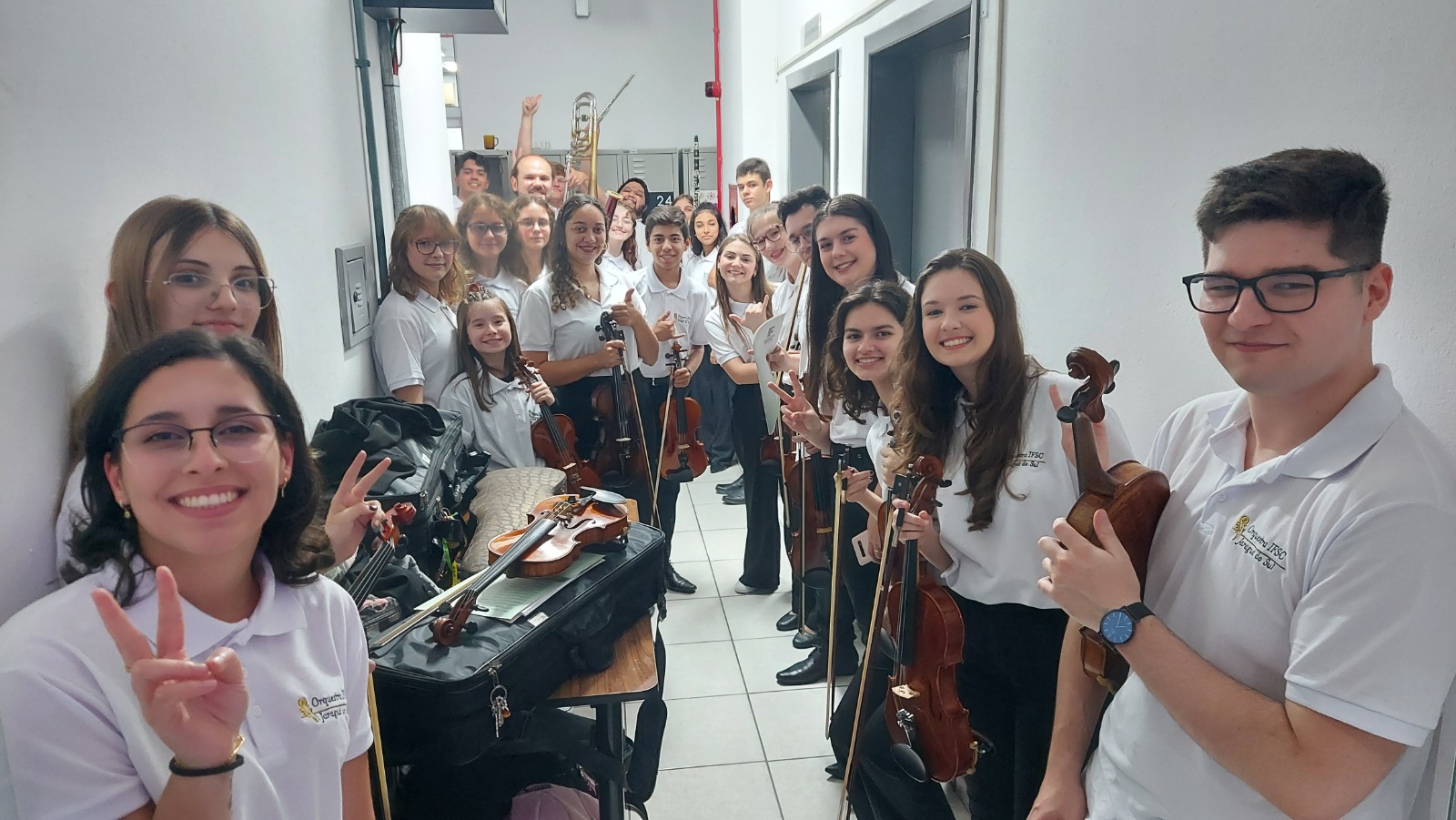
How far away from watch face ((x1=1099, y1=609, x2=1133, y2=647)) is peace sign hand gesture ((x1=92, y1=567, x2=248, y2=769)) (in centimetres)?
107

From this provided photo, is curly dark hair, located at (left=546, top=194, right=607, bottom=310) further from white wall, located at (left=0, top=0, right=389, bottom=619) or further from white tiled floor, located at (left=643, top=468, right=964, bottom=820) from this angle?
white tiled floor, located at (left=643, top=468, right=964, bottom=820)

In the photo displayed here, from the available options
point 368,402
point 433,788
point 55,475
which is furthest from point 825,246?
point 55,475

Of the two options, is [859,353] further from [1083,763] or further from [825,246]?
[1083,763]

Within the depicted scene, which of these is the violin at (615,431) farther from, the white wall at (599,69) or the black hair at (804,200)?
the white wall at (599,69)

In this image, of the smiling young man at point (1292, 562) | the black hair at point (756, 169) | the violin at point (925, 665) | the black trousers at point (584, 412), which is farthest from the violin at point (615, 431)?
the black hair at point (756, 169)

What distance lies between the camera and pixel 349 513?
65.0 inches

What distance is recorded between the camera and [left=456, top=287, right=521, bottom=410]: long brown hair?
119 inches

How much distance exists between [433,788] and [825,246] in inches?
73.6

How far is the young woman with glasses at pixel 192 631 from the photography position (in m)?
0.95

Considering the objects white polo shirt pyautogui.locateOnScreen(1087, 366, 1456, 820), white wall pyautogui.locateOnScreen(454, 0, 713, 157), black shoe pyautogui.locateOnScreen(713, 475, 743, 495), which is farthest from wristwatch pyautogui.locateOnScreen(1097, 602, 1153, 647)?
white wall pyautogui.locateOnScreen(454, 0, 713, 157)

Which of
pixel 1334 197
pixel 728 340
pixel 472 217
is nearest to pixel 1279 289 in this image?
pixel 1334 197

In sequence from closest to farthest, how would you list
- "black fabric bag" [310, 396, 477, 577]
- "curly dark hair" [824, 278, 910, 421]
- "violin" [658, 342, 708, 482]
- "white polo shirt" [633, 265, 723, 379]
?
"black fabric bag" [310, 396, 477, 577] → "curly dark hair" [824, 278, 910, 421] → "violin" [658, 342, 708, 482] → "white polo shirt" [633, 265, 723, 379]

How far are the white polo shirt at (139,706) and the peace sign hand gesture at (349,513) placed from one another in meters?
0.34

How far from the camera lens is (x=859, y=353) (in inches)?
97.2
